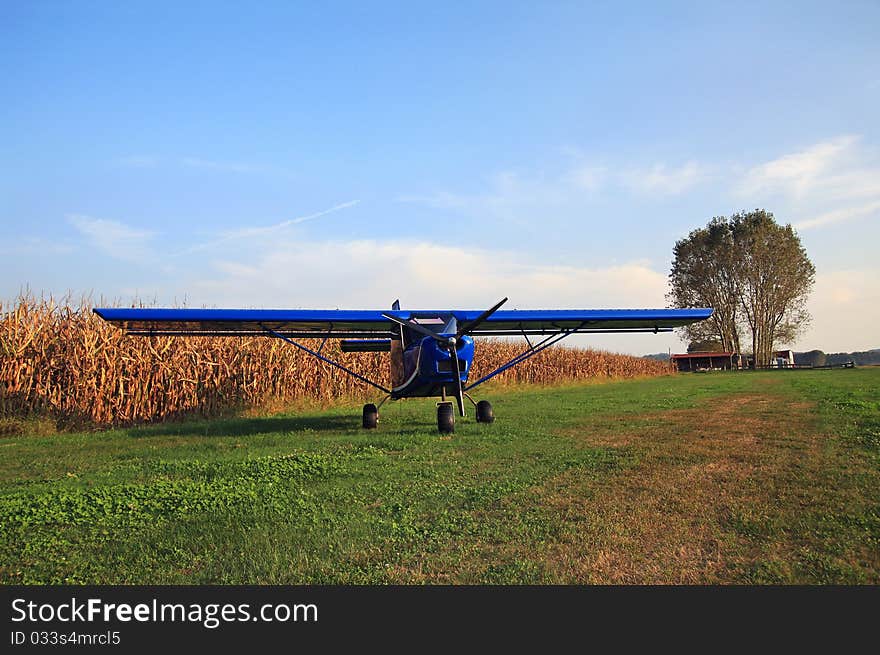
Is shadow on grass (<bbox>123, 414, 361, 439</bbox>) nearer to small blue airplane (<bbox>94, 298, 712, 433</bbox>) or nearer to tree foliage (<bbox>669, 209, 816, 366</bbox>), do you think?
small blue airplane (<bbox>94, 298, 712, 433</bbox>)

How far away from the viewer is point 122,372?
13.6m

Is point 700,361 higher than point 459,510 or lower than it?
higher

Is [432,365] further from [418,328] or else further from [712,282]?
[712,282]

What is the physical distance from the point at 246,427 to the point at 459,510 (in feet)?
28.5

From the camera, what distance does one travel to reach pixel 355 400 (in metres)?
19.9

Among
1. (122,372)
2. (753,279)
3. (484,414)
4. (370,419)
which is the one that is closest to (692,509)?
(484,414)

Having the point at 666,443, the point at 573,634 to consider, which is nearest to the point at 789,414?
the point at 666,443

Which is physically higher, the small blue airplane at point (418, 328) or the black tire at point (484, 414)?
the small blue airplane at point (418, 328)

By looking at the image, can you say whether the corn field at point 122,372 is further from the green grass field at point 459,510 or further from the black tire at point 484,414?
the black tire at point 484,414

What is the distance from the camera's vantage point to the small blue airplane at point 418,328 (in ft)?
34.1

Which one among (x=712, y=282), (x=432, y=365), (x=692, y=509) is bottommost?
(x=692, y=509)

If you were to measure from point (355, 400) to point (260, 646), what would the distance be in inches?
687

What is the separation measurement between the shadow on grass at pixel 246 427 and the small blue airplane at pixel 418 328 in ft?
3.86

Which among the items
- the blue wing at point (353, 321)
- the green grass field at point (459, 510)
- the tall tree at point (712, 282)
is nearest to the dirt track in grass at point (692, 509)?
the green grass field at point (459, 510)
